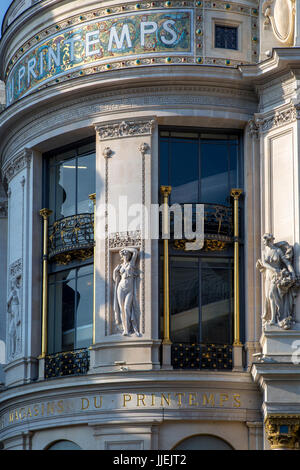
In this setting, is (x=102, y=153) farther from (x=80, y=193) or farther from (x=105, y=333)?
(x=105, y=333)

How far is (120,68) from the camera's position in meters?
38.1

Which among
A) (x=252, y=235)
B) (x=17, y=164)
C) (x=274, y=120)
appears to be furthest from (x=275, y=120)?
(x=17, y=164)

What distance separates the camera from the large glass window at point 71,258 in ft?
127

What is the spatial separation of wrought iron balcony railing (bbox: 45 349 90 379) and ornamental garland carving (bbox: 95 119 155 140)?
222 inches

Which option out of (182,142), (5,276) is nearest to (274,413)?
(182,142)

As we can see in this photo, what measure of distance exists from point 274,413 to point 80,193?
27.8 feet

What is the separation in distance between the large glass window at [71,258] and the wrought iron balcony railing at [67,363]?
30 centimetres

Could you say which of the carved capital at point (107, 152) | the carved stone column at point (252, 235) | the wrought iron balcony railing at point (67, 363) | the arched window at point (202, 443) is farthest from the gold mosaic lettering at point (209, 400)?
the carved capital at point (107, 152)

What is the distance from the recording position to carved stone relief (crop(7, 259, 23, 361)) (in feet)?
130

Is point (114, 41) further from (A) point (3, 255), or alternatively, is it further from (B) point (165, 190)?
(A) point (3, 255)

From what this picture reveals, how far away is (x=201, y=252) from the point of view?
1490 inches

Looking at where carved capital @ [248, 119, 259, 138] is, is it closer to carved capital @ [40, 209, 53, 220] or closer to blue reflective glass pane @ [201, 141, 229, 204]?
blue reflective glass pane @ [201, 141, 229, 204]

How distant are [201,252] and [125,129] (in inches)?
148

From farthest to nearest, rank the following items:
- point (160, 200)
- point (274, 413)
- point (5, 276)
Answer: point (5, 276)
point (160, 200)
point (274, 413)
